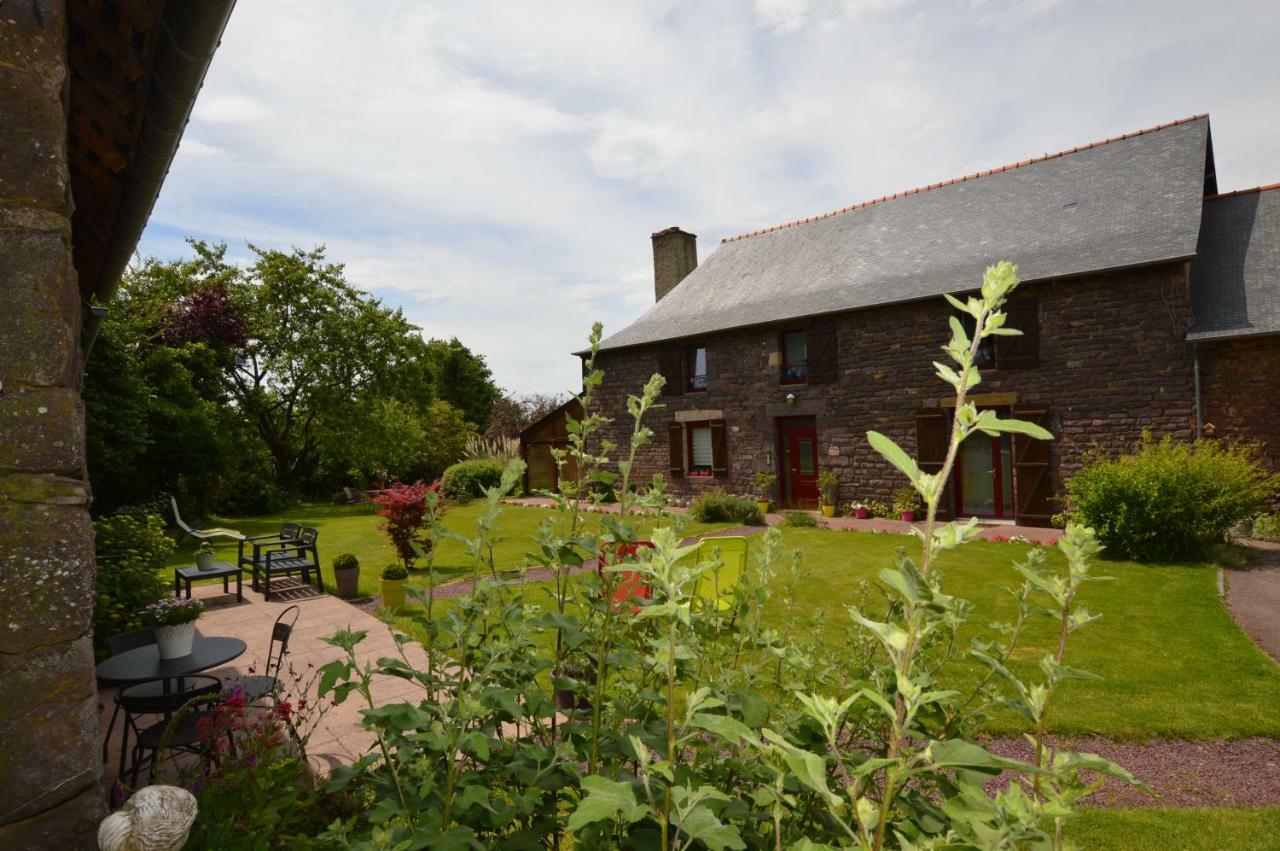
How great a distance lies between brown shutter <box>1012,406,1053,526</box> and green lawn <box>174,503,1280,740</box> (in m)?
1.78

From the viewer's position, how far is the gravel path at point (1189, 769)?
3.65 metres

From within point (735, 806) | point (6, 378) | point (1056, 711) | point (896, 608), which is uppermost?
point (6, 378)

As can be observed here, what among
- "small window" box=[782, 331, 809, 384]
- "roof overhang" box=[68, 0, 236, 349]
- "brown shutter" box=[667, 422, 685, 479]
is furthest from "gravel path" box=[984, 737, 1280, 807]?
"brown shutter" box=[667, 422, 685, 479]

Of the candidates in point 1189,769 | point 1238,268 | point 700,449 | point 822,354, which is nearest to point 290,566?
point 1189,769

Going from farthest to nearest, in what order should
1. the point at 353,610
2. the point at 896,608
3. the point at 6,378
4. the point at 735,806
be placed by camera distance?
the point at 353,610
the point at 896,608
the point at 6,378
the point at 735,806

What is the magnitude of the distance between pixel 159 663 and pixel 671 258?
18980 mm

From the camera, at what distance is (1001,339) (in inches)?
487

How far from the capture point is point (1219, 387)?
409 inches

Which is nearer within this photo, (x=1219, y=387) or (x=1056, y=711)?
(x=1056, y=711)

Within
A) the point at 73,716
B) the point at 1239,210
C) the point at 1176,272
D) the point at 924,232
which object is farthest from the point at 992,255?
the point at 73,716

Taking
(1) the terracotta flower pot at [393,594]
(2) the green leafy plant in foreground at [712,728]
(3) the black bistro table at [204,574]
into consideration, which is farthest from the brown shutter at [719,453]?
(2) the green leafy plant in foreground at [712,728]

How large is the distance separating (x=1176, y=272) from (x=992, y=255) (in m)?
3.26

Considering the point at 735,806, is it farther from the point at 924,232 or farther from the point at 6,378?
the point at 924,232

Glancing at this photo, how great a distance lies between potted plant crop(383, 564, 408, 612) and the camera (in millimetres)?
7336
